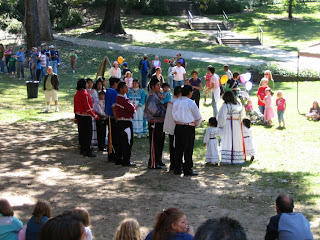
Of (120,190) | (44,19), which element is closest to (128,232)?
(120,190)

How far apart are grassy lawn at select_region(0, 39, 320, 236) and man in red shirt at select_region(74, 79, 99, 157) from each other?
62.1 inches

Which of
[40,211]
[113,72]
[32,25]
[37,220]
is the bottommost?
[37,220]

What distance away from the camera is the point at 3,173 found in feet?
36.9

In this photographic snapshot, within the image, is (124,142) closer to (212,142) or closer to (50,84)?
(212,142)

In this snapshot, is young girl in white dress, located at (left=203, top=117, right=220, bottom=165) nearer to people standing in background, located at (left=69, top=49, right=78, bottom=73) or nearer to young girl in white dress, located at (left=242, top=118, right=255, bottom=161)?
young girl in white dress, located at (left=242, top=118, right=255, bottom=161)

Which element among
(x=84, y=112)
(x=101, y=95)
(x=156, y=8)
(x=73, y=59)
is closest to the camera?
(x=84, y=112)

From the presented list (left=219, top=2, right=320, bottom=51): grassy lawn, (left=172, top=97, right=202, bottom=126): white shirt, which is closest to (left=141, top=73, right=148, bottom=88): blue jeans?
(left=172, top=97, right=202, bottom=126): white shirt

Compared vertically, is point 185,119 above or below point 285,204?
above

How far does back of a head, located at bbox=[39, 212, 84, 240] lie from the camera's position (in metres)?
3.82

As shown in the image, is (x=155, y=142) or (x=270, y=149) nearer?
(x=155, y=142)

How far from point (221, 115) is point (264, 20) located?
1669 inches

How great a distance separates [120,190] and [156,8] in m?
46.4

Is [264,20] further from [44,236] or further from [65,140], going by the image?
[44,236]

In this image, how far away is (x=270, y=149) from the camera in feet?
47.7
